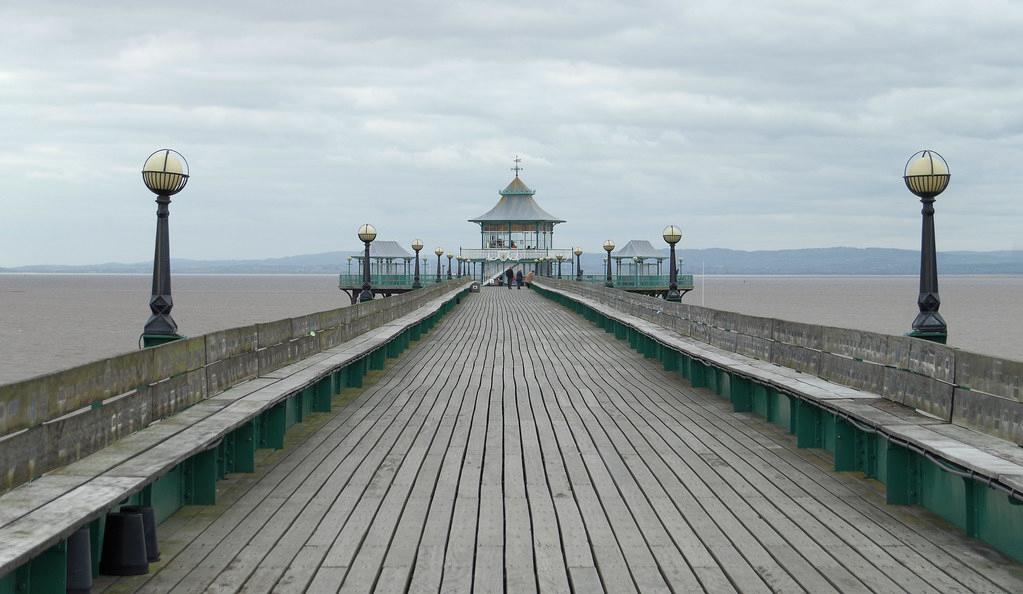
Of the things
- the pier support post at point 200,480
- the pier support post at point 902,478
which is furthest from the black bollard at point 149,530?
the pier support post at point 902,478

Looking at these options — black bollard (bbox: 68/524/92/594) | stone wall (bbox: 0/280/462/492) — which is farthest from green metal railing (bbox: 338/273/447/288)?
black bollard (bbox: 68/524/92/594)

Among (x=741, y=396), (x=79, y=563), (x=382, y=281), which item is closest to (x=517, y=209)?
(x=382, y=281)

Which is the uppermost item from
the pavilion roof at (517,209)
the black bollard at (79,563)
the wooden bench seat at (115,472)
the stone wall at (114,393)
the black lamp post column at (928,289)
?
the pavilion roof at (517,209)

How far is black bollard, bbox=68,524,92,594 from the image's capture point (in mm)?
4910

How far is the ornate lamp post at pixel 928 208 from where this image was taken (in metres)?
11.0

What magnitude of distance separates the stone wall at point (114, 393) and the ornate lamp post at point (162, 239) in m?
1.18

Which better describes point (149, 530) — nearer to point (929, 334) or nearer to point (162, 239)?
point (162, 239)

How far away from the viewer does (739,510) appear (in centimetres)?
691

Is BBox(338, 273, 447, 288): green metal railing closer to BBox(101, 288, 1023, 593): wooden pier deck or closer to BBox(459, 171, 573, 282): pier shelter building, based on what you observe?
BBox(459, 171, 573, 282): pier shelter building

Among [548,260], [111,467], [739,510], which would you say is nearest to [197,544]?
[111,467]

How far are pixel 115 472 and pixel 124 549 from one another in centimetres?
43

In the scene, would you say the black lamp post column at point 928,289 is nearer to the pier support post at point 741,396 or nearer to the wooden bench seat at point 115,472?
the pier support post at point 741,396

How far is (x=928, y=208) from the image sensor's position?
36.3ft

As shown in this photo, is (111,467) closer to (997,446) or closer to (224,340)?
(224,340)
